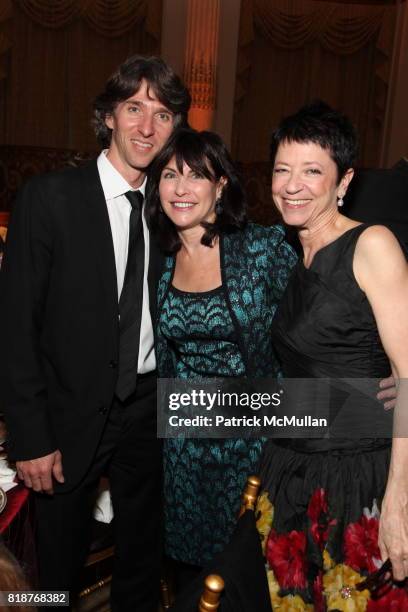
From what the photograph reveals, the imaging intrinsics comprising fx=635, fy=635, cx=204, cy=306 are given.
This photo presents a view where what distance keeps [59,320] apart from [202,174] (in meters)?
0.59

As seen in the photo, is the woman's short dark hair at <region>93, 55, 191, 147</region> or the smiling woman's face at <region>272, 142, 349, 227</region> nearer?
the smiling woman's face at <region>272, 142, 349, 227</region>

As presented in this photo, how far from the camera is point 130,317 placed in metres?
1.82

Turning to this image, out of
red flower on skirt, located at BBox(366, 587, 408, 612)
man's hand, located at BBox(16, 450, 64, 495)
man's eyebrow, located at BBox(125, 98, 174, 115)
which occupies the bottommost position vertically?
red flower on skirt, located at BBox(366, 587, 408, 612)

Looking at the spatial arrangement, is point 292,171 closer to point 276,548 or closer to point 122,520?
point 276,548

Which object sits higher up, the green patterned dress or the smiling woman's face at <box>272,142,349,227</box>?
the smiling woman's face at <box>272,142,349,227</box>

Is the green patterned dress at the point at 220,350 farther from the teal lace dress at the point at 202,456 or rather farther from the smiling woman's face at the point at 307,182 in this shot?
the smiling woman's face at the point at 307,182

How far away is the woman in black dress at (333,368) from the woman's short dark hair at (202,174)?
37cm

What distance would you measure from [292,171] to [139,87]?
669 mm

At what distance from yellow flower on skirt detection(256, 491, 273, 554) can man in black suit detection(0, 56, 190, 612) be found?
0.55 m

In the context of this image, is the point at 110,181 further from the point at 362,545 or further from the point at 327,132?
the point at 362,545

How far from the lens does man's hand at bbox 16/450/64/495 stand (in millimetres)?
1685

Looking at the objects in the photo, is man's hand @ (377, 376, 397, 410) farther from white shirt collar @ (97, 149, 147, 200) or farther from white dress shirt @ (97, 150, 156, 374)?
white shirt collar @ (97, 149, 147, 200)

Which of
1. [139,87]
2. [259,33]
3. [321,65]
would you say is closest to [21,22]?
[259,33]

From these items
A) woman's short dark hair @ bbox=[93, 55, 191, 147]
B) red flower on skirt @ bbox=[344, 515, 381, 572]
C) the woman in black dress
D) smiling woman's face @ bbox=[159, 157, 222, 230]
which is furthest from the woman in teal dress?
red flower on skirt @ bbox=[344, 515, 381, 572]
